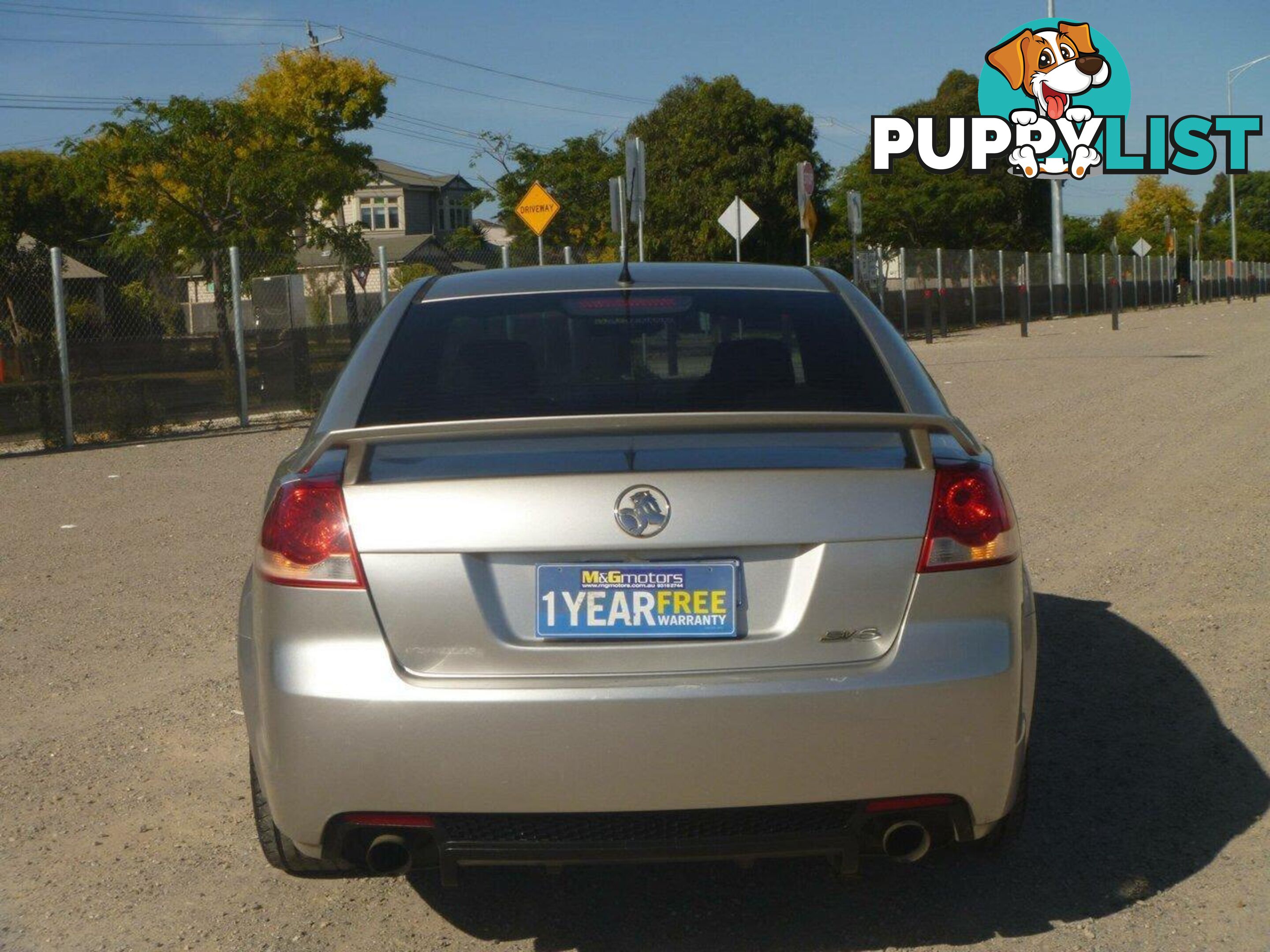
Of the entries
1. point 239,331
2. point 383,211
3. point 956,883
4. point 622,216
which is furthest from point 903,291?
point 383,211

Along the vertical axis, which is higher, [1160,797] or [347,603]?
[347,603]

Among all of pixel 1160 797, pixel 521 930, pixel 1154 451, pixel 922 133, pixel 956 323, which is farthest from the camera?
pixel 922 133

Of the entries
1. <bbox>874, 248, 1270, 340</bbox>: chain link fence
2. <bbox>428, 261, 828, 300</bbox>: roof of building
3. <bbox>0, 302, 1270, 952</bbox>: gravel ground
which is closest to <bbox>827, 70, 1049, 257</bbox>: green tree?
<bbox>874, 248, 1270, 340</bbox>: chain link fence

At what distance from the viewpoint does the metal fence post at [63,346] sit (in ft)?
48.6

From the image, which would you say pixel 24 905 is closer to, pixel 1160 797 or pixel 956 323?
pixel 1160 797

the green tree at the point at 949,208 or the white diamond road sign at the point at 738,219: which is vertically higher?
the green tree at the point at 949,208

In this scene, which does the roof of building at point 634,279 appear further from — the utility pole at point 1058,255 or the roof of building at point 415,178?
the roof of building at point 415,178

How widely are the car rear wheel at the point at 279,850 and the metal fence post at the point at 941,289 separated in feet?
117

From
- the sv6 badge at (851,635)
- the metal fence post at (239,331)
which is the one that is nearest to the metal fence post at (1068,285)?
the metal fence post at (239,331)

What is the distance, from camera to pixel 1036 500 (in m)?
9.65

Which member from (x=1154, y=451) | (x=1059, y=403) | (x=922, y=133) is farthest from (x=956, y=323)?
(x=1154, y=451)

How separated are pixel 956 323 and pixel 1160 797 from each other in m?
38.4

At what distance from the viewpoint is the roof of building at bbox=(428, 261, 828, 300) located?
4.20 metres

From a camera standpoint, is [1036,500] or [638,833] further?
[1036,500]
